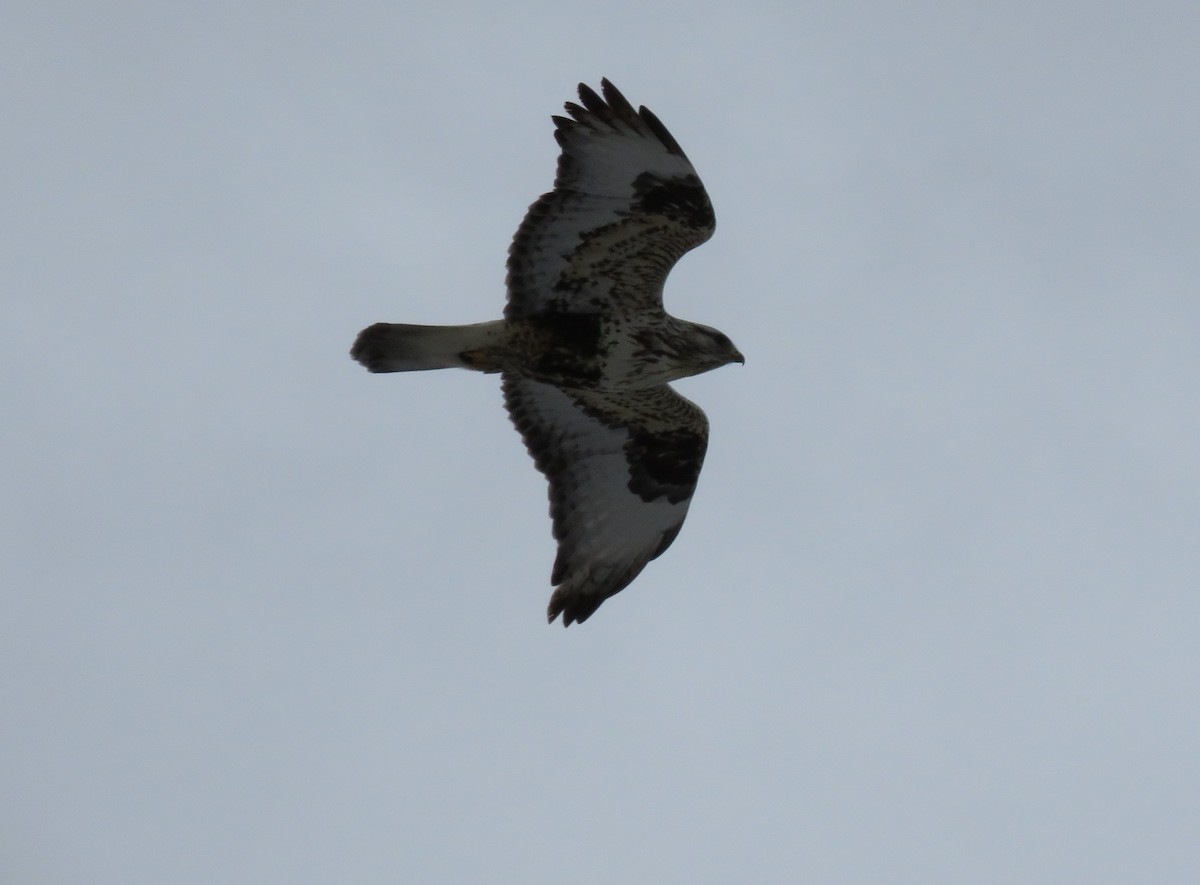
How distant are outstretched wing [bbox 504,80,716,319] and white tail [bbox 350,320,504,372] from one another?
26 centimetres

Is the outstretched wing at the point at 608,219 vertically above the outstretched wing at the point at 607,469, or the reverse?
the outstretched wing at the point at 608,219

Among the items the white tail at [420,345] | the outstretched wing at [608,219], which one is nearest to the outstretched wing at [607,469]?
the white tail at [420,345]

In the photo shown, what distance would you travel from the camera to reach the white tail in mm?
10352

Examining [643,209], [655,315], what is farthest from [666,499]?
[643,209]

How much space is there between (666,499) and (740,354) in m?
1.41

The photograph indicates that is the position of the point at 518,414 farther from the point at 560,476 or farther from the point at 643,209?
the point at 643,209

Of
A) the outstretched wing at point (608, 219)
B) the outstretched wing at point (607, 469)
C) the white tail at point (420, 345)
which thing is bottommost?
the outstretched wing at point (607, 469)

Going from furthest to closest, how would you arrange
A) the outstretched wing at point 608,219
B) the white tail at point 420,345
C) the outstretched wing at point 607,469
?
the outstretched wing at point 607,469, the white tail at point 420,345, the outstretched wing at point 608,219

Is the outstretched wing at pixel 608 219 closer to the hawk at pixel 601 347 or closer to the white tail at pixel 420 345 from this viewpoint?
the hawk at pixel 601 347

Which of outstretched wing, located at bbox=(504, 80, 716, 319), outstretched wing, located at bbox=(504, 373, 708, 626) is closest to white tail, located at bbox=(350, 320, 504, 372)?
outstretched wing, located at bbox=(504, 80, 716, 319)

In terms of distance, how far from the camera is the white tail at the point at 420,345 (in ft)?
34.0

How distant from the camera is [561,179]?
1016cm

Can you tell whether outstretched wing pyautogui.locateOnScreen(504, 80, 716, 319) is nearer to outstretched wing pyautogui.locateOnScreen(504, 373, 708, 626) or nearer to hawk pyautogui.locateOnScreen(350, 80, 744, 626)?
hawk pyautogui.locateOnScreen(350, 80, 744, 626)

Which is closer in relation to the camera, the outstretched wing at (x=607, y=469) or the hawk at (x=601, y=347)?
the hawk at (x=601, y=347)
